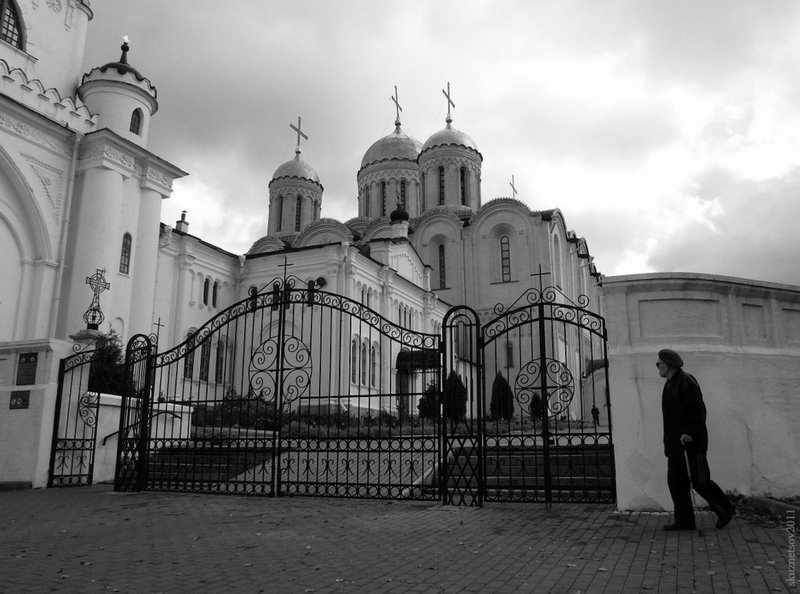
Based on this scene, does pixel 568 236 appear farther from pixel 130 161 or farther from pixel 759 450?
pixel 759 450

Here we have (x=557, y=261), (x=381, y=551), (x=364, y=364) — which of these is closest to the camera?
(x=381, y=551)

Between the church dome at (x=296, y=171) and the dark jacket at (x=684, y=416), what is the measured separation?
45702mm

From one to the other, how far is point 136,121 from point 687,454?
2243 centimetres

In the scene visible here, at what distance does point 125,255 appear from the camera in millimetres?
22047

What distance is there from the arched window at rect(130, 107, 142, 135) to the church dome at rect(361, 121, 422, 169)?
83.8ft

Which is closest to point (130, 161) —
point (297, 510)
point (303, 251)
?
point (303, 251)

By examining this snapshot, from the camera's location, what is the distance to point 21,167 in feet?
64.3

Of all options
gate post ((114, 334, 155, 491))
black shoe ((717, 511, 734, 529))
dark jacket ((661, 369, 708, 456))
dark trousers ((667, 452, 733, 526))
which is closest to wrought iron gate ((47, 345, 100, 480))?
gate post ((114, 334, 155, 491))

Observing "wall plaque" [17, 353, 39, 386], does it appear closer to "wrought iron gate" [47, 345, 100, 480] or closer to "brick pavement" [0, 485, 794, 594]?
"wrought iron gate" [47, 345, 100, 480]

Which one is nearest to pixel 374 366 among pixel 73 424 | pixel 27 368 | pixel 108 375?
pixel 108 375

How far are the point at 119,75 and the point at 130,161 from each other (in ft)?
10.6

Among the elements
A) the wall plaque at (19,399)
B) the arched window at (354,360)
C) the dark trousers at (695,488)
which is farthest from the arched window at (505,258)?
the dark trousers at (695,488)

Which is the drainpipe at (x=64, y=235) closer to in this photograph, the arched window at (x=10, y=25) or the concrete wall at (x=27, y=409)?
the arched window at (x=10, y=25)

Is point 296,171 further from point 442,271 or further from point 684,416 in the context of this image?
point 684,416
